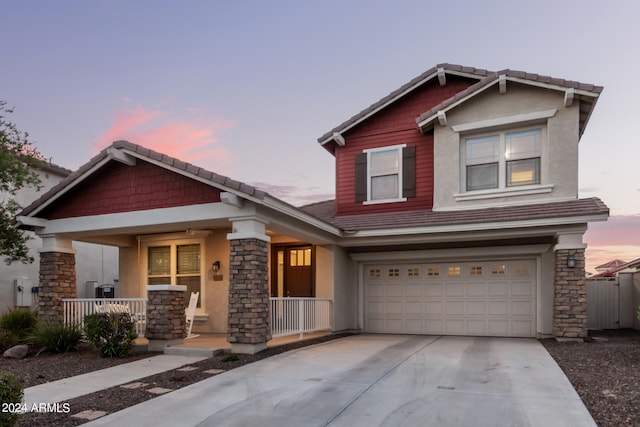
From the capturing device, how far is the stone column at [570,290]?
31.8 ft

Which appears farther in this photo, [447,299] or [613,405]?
[447,299]

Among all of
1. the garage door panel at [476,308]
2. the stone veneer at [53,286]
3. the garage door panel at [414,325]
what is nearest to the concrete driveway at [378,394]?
the garage door panel at [476,308]

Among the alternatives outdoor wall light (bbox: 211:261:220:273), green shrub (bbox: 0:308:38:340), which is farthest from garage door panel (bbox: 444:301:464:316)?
green shrub (bbox: 0:308:38:340)

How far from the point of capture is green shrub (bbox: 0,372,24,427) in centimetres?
381

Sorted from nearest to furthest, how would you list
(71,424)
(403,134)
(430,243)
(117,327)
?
(71,424) → (117,327) → (430,243) → (403,134)

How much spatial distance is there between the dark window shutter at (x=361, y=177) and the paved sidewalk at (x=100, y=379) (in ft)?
21.7

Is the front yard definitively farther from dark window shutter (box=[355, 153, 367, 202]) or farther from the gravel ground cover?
dark window shutter (box=[355, 153, 367, 202])

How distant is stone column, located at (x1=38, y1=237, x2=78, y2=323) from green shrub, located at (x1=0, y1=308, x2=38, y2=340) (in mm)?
265

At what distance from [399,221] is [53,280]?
8428mm

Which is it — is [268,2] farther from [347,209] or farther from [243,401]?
[243,401]

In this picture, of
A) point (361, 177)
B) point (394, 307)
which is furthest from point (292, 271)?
point (361, 177)

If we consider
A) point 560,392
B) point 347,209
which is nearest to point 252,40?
point 347,209

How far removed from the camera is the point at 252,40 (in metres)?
14.2

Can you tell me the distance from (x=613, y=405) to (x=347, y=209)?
885cm
